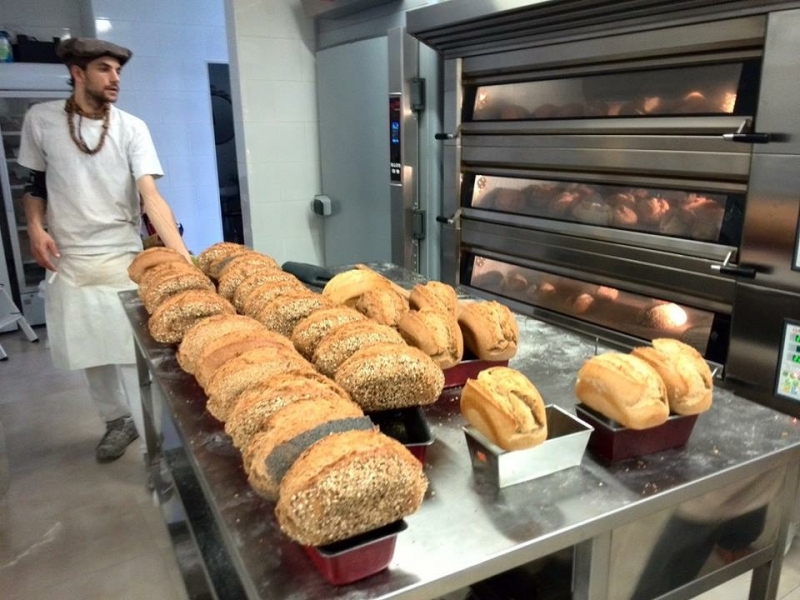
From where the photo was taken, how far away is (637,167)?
6.61 feet

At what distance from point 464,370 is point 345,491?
1.81ft

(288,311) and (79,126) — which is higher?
(79,126)

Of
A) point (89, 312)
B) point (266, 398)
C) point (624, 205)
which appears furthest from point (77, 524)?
point (624, 205)

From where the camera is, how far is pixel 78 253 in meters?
2.52

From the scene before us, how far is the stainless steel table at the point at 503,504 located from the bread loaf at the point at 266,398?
8 centimetres

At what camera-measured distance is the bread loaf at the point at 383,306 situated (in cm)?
125

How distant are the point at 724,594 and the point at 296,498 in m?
1.65

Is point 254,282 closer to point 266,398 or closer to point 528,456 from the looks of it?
point 266,398

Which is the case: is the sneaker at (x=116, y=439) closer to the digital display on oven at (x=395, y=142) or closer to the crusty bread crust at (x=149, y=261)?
the crusty bread crust at (x=149, y=261)

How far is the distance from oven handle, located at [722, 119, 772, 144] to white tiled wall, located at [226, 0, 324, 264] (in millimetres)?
2376

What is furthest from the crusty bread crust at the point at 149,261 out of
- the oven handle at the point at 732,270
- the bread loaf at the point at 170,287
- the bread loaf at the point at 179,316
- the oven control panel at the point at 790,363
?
the oven control panel at the point at 790,363

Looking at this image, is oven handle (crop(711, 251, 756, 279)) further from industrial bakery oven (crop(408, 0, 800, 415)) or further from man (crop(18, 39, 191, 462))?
A: man (crop(18, 39, 191, 462))

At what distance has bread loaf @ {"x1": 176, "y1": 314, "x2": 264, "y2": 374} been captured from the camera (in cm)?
121

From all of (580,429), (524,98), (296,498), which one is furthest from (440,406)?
(524,98)
